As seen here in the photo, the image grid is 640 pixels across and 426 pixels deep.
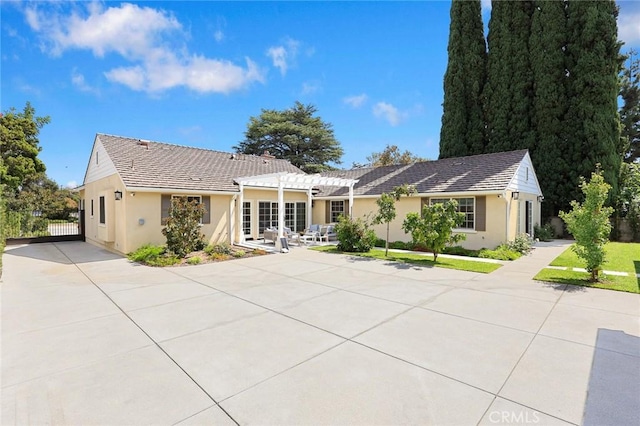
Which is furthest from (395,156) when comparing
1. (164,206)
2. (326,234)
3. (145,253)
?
Result: (145,253)

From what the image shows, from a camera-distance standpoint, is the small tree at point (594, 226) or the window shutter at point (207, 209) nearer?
the small tree at point (594, 226)

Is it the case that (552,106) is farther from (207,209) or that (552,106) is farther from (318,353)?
(318,353)

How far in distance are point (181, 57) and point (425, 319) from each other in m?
16.9

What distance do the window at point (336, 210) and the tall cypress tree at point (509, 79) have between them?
45.9 ft

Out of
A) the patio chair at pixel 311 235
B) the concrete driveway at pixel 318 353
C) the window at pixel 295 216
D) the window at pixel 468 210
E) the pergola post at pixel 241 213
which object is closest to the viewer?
the concrete driveway at pixel 318 353

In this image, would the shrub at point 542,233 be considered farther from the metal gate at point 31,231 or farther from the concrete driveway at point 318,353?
the metal gate at point 31,231

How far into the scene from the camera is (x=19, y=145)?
22.0 m

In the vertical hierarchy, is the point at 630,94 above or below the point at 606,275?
above

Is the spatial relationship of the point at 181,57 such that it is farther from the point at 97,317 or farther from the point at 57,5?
the point at 97,317

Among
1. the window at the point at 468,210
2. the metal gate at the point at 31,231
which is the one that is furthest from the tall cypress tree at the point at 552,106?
the metal gate at the point at 31,231

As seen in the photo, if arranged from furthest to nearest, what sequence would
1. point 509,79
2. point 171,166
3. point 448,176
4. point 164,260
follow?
point 509,79
point 448,176
point 171,166
point 164,260

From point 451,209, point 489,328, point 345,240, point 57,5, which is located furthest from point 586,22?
point 57,5

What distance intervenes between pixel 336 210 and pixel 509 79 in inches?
691

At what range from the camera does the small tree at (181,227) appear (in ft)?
39.0
